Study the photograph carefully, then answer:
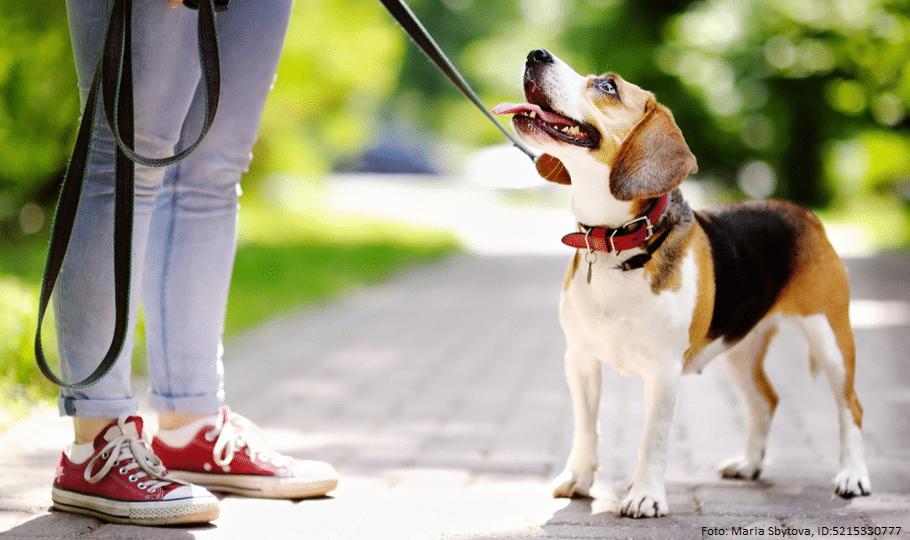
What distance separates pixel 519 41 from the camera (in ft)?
106

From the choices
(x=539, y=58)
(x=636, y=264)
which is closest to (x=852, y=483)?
(x=636, y=264)

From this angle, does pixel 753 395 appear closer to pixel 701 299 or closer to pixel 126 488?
pixel 701 299

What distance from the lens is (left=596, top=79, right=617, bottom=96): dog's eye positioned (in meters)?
3.09

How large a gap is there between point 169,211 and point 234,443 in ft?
2.56

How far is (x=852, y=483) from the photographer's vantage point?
11.0 ft

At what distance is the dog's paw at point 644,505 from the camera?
3000mm

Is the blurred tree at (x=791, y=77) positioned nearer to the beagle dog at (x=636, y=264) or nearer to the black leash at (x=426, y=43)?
the beagle dog at (x=636, y=264)

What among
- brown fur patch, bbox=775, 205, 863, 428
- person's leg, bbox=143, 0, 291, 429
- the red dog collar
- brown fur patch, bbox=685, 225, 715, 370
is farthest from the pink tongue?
brown fur patch, bbox=775, 205, 863, 428

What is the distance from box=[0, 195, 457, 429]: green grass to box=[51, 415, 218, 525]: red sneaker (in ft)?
4.52

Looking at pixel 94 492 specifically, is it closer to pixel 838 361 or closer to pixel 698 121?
pixel 838 361

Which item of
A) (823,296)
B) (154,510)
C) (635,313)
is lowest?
(154,510)

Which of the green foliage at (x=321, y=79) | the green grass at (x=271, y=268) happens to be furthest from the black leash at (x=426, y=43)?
the green foliage at (x=321, y=79)

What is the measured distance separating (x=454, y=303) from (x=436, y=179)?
31.4 metres

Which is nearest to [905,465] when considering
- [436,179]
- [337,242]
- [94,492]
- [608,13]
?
[94,492]
